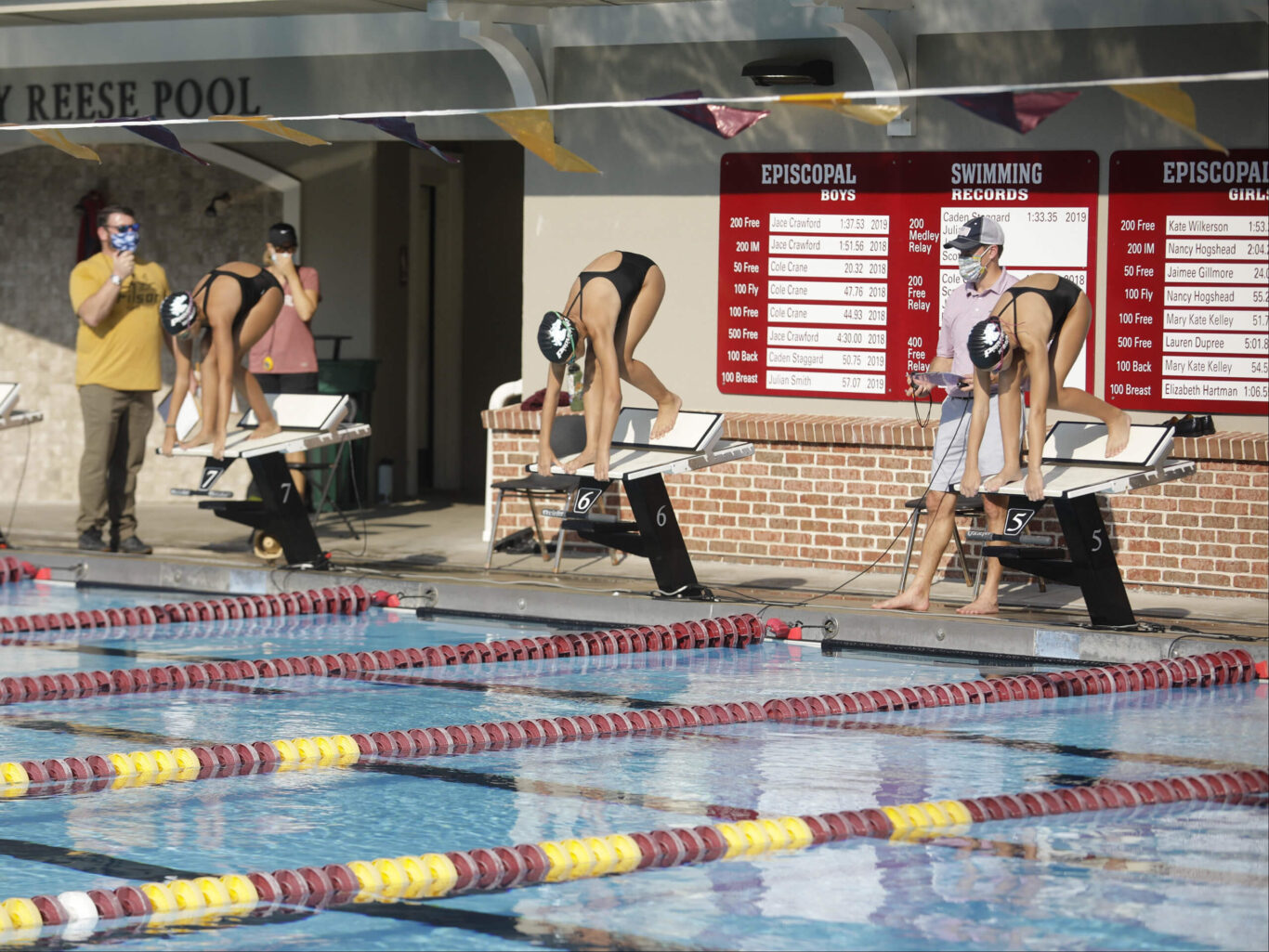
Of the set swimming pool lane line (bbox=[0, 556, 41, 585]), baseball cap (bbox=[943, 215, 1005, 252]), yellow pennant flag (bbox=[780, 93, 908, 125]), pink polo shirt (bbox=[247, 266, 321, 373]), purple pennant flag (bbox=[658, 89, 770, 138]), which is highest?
purple pennant flag (bbox=[658, 89, 770, 138])

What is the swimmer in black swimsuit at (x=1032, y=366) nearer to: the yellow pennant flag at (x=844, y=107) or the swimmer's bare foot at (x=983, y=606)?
the swimmer's bare foot at (x=983, y=606)

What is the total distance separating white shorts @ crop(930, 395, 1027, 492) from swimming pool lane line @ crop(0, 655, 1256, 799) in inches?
43.3

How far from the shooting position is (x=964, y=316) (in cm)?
964

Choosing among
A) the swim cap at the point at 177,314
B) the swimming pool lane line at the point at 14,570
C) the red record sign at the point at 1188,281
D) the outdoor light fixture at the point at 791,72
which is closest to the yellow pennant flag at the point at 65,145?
the swim cap at the point at 177,314

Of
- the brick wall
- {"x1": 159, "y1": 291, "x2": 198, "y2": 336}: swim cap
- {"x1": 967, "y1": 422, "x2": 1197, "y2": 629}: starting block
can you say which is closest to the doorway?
the brick wall

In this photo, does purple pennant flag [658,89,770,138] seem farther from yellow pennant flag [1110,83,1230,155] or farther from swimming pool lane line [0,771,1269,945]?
swimming pool lane line [0,771,1269,945]

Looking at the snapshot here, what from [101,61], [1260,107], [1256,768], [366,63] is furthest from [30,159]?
[1256,768]

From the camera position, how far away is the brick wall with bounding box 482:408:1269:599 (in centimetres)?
1088

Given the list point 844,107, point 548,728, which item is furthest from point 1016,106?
point 548,728

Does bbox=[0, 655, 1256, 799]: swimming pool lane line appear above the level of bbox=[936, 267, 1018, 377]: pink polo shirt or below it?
below

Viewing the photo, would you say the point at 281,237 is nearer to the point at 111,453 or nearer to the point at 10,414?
the point at 111,453

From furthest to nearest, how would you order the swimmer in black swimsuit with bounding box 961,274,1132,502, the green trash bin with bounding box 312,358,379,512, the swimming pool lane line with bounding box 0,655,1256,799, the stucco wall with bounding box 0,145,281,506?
the stucco wall with bounding box 0,145,281,506
the green trash bin with bounding box 312,358,379,512
the swimmer in black swimsuit with bounding box 961,274,1132,502
the swimming pool lane line with bounding box 0,655,1256,799

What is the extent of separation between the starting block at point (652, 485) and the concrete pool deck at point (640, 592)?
0.70ft

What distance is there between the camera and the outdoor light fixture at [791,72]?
11477 mm
